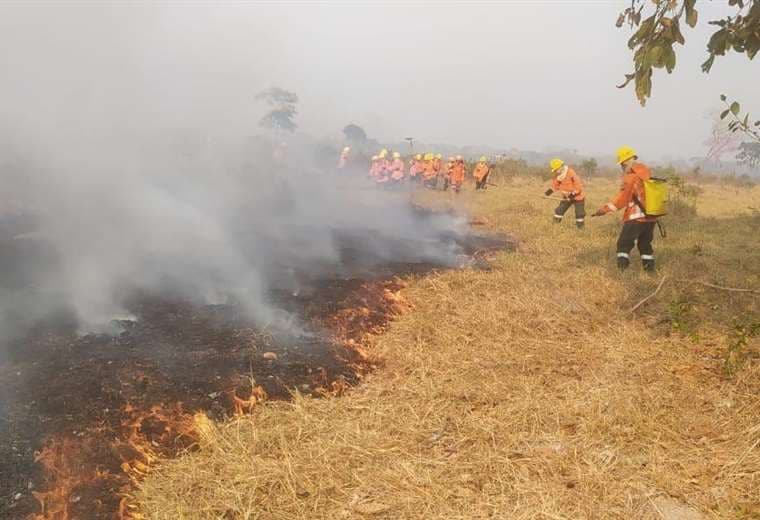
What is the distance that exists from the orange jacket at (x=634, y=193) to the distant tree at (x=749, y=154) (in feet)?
176

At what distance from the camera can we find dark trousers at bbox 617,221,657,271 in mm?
7285

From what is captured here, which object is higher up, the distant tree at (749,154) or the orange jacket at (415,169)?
the distant tree at (749,154)

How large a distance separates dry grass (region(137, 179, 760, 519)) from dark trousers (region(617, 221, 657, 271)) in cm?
106

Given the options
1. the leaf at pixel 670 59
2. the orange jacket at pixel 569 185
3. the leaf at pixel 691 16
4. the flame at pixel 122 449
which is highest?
the leaf at pixel 691 16

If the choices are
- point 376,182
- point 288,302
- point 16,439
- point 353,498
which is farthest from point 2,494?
point 376,182

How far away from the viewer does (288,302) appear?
652cm

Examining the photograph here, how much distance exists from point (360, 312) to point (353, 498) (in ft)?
11.2

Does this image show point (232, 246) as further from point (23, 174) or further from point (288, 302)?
point (23, 174)

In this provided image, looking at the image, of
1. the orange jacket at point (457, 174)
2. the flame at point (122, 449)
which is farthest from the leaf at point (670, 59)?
the orange jacket at point (457, 174)

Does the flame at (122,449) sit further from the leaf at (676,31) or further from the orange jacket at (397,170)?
the orange jacket at (397,170)

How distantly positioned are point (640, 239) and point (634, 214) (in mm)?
420

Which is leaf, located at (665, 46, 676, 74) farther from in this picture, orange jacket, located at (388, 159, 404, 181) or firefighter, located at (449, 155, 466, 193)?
orange jacket, located at (388, 159, 404, 181)

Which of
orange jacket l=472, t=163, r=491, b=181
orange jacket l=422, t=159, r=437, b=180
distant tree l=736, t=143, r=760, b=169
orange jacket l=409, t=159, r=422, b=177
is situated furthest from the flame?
distant tree l=736, t=143, r=760, b=169

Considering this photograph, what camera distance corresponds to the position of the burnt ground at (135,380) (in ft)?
10.8
